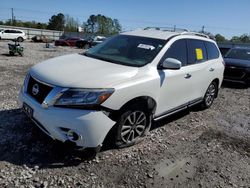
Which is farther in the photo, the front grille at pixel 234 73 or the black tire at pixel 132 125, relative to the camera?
the front grille at pixel 234 73

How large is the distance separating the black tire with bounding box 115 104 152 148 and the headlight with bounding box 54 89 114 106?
0.50 meters

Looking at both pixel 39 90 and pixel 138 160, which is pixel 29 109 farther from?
pixel 138 160

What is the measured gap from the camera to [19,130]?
4016mm

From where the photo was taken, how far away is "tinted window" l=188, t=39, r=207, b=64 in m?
4.74

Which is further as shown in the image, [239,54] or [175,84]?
[239,54]

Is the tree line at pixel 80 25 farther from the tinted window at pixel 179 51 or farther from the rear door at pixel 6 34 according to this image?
the tinted window at pixel 179 51

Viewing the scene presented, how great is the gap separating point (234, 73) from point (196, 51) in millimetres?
5004

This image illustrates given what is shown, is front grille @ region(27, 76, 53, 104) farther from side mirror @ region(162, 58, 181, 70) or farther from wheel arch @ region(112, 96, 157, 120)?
side mirror @ region(162, 58, 181, 70)

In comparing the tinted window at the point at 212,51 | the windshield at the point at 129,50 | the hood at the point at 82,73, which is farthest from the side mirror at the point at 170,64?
the tinted window at the point at 212,51

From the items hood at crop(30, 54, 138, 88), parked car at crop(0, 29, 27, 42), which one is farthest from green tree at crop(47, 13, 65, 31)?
hood at crop(30, 54, 138, 88)

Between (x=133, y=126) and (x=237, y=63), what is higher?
(x=237, y=63)

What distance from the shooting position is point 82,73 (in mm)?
3326

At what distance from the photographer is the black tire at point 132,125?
3421mm

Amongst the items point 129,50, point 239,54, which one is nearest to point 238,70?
point 239,54
